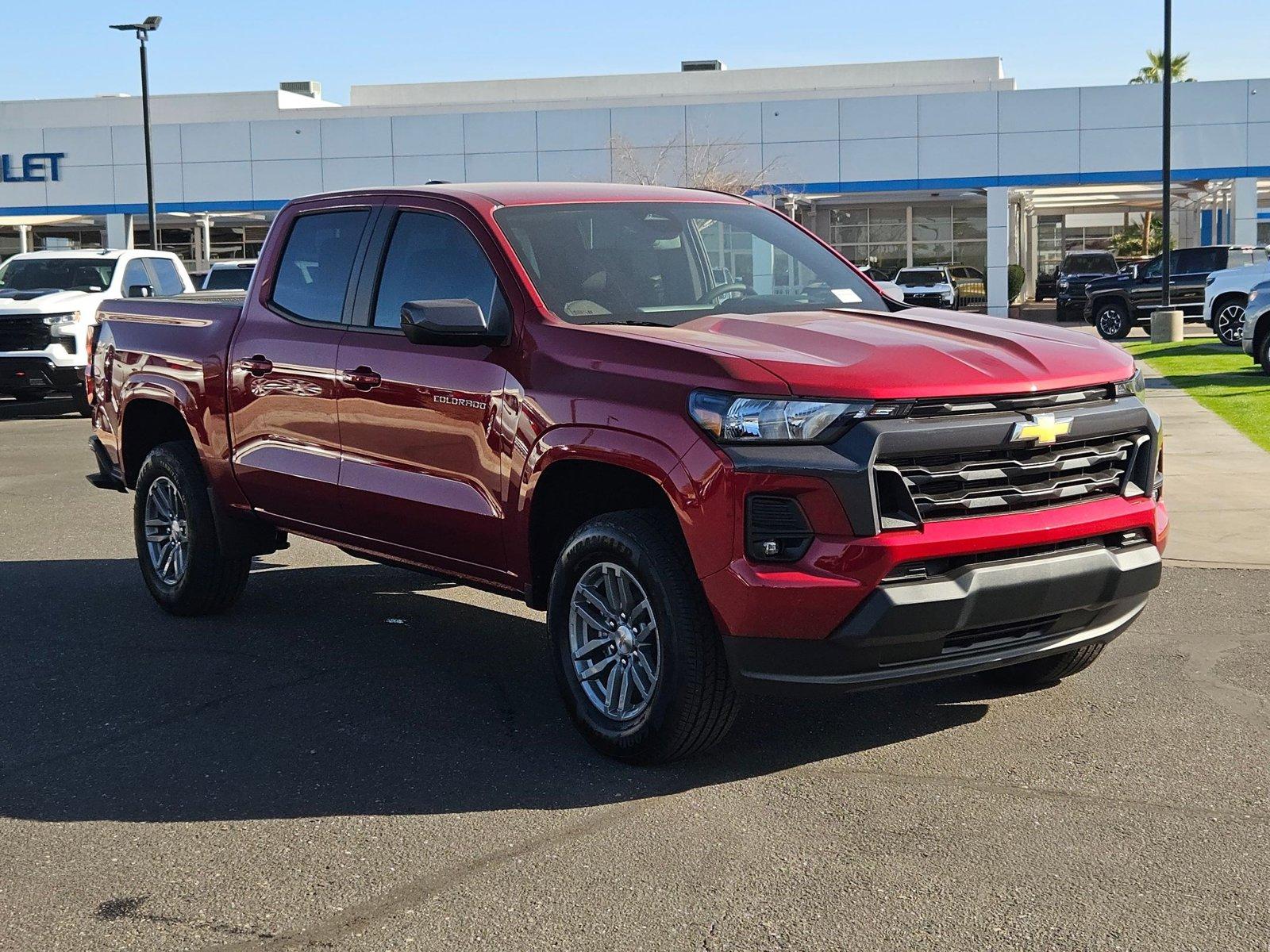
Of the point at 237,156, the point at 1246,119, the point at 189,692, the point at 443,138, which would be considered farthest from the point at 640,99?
the point at 189,692

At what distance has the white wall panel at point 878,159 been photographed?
1682 inches

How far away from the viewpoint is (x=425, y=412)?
5.91 m

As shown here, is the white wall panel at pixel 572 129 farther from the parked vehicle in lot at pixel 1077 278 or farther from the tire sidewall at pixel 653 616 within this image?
the tire sidewall at pixel 653 616

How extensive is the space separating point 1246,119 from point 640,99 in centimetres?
1946

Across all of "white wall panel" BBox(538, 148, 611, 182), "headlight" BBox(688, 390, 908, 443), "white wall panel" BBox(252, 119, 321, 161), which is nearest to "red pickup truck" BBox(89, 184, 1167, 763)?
"headlight" BBox(688, 390, 908, 443)

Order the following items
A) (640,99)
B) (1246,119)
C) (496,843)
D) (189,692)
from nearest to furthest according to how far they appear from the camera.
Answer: (496,843), (189,692), (1246,119), (640,99)

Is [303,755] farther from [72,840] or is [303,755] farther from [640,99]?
[640,99]

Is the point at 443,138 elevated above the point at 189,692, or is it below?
above

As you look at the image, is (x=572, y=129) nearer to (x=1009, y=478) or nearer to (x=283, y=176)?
(x=283, y=176)

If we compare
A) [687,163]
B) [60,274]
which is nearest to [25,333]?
[60,274]

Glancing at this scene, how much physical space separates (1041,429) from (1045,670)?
4.87ft

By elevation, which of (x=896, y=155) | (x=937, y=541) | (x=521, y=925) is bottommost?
(x=521, y=925)

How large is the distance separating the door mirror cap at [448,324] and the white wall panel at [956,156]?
38913 millimetres

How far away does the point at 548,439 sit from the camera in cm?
532
